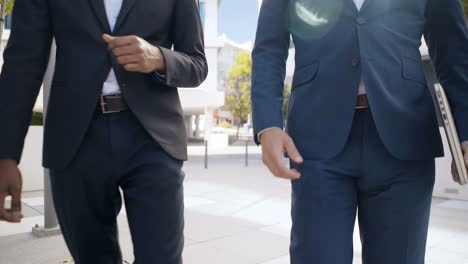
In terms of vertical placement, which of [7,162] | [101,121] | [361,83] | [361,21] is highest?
[361,21]

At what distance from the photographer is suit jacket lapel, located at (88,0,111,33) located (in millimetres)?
1539

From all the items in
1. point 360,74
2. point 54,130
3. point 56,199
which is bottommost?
point 56,199

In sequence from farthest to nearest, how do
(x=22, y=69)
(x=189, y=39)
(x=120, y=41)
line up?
(x=189, y=39)
(x=22, y=69)
(x=120, y=41)

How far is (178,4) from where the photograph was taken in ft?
5.71

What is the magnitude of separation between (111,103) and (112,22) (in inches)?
13.4

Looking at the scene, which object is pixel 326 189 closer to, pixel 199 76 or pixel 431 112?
pixel 431 112

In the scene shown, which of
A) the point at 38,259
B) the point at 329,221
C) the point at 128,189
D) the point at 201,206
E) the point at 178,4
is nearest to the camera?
the point at 329,221

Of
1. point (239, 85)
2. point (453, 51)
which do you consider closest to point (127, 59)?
point (453, 51)

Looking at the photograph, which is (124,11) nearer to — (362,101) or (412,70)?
(362,101)

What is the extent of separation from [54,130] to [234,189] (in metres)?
6.41

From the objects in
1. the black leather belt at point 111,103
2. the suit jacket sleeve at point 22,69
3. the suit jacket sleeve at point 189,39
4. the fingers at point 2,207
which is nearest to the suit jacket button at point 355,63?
the suit jacket sleeve at point 189,39

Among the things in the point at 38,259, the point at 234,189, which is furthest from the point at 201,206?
the point at 38,259

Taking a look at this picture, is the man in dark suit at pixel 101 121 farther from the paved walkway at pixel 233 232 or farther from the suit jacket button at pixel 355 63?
the paved walkway at pixel 233 232

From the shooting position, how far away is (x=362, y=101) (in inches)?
59.5
